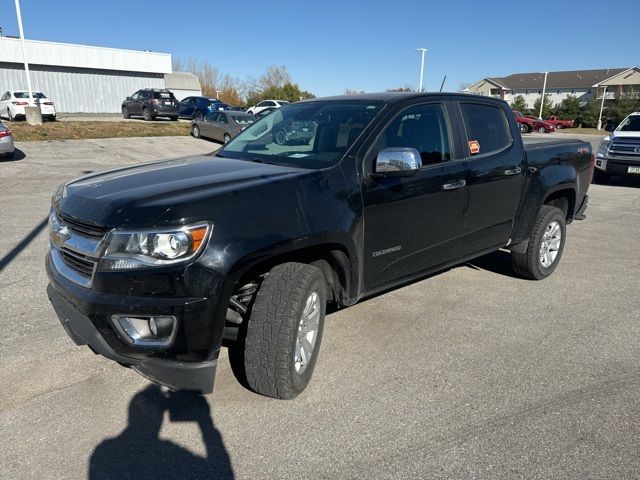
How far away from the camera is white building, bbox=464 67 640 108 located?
67562mm

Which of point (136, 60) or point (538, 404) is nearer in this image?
point (538, 404)

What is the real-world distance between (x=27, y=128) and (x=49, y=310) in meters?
18.8

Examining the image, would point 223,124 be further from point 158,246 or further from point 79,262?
point 158,246

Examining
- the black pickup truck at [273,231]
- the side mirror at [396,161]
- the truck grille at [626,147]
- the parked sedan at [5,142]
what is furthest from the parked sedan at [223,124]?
the side mirror at [396,161]

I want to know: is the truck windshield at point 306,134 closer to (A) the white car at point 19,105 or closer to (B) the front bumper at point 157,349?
(B) the front bumper at point 157,349

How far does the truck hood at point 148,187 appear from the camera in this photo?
2531mm

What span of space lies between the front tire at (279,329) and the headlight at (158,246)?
1.85 ft

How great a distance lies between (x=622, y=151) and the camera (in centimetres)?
1220

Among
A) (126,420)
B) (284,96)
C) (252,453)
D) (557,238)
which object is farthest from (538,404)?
(284,96)

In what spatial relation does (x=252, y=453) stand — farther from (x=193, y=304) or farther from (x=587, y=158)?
(x=587, y=158)

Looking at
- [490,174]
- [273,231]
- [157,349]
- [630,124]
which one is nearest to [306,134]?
[273,231]

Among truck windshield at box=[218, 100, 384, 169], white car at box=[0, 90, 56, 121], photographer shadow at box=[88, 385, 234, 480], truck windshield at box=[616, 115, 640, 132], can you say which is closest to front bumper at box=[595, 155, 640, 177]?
truck windshield at box=[616, 115, 640, 132]

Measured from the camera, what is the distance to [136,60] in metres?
41.7

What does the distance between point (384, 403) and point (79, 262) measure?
199cm
